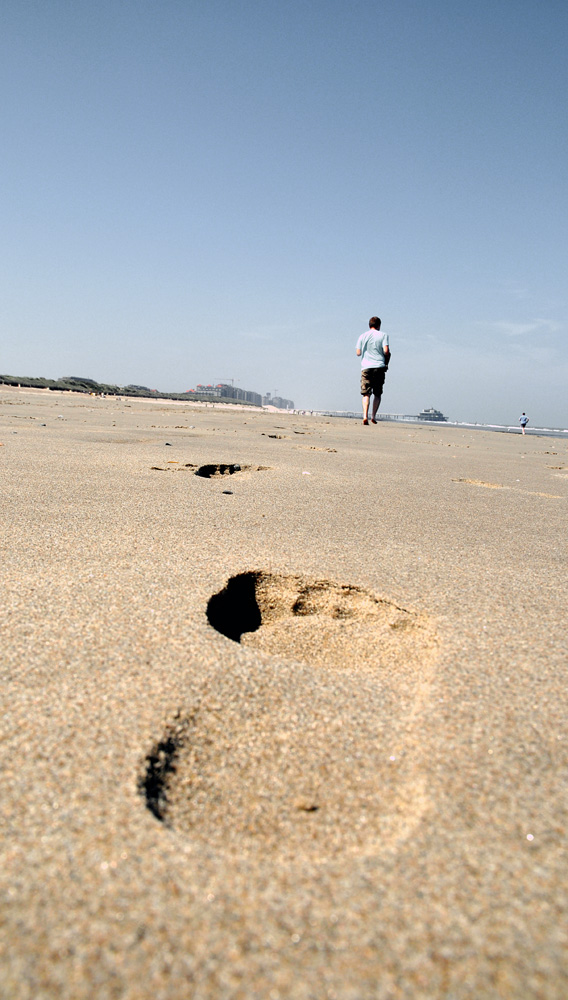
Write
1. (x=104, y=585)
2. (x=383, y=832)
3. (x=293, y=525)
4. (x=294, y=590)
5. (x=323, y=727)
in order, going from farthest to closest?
(x=293, y=525) → (x=294, y=590) → (x=104, y=585) → (x=323, y=727) → (x=383, y=832)

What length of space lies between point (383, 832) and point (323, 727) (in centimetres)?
18

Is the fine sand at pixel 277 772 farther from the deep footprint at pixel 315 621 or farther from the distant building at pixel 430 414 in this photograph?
the distant building at pixel 430 414

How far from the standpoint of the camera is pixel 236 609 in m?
1.24

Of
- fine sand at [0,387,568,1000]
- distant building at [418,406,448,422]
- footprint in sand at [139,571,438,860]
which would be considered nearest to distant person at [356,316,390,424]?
fine sand at [0,387,568,1000]

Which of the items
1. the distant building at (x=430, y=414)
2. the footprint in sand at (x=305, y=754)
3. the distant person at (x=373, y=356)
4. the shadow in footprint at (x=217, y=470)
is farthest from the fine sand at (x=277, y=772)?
the distant building at (x=430, y=414)

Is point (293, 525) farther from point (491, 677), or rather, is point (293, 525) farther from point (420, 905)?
point (420, 905)

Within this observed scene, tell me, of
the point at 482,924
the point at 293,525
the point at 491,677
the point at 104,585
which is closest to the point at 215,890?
the point at 482,924

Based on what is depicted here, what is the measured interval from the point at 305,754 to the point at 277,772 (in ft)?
0.16

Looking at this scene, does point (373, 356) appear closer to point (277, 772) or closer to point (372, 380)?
point (372, 380)

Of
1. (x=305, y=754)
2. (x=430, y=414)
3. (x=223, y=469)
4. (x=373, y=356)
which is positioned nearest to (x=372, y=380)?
(x=373, y=356)

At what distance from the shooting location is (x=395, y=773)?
71 cm

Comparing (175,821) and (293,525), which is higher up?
(293,525)

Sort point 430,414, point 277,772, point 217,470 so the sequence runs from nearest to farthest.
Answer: point 277,772 → point 217,470 → point 430,414

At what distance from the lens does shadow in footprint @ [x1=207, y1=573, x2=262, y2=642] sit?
1.14 m
